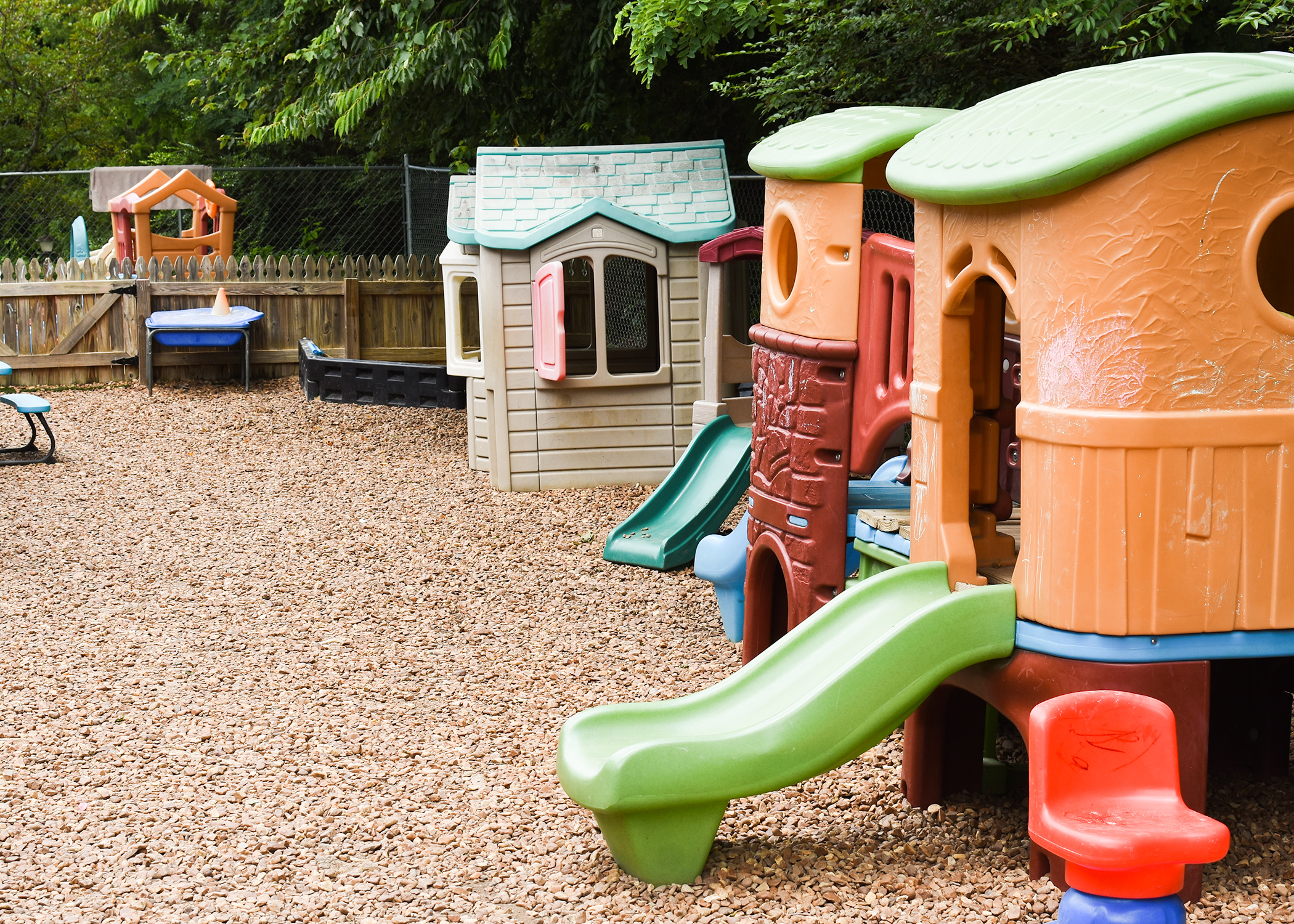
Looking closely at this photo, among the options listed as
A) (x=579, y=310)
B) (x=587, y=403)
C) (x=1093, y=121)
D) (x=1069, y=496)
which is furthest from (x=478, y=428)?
(x=1093, y=121)

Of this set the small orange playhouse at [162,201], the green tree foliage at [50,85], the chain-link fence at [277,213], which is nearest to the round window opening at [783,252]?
the small orange playhouse at [162,201]

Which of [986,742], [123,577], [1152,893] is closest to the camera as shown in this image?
[1152,893]

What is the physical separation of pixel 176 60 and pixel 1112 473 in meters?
16.5

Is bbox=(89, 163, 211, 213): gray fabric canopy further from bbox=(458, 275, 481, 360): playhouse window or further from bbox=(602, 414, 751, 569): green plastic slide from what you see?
bbox=(602, 414, 751, 569): green plastic slide

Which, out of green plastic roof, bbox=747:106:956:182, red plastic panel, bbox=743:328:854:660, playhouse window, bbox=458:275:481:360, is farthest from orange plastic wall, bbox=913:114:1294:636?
playhouse window, bbox=458:275:481:360

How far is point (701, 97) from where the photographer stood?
11359mm

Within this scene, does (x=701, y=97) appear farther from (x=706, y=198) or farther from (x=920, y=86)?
(x=920, y=86)

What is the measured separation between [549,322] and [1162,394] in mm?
5392

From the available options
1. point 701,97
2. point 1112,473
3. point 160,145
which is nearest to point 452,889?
point 1112,473

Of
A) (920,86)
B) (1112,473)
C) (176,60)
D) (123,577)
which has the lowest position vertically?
(123,577)

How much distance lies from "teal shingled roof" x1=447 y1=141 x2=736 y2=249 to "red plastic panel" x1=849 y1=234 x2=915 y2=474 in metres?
3.96

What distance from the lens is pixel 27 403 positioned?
9188 mm

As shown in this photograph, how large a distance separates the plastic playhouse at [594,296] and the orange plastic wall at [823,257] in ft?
11.3

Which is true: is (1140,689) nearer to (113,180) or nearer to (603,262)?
(603,262)
